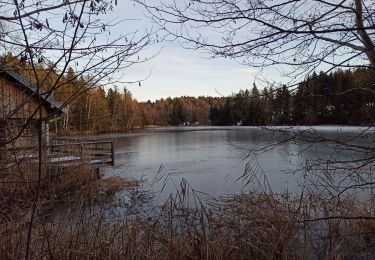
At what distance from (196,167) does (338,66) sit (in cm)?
1737

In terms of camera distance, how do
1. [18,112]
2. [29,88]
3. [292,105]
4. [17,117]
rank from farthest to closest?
[292,105]
[17,117]
[18,112]
[29,88]

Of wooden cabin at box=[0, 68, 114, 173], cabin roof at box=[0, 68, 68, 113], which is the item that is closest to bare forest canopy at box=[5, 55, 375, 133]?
wooden cabin at box=[0, 68, 114, 173]

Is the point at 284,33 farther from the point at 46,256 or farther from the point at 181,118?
the point at 181,118

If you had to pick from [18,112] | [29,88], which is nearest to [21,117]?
[18,112]

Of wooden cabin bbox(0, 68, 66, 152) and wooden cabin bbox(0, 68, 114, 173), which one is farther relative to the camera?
wooden cabin bbox(0, 68, 66, 152)

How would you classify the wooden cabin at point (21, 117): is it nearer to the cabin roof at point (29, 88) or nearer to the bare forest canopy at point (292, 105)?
the cabin roof at point (29, 88)

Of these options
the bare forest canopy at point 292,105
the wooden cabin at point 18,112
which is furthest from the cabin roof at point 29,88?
the bare forest canopy at point 292,105

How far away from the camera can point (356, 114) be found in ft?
12.5

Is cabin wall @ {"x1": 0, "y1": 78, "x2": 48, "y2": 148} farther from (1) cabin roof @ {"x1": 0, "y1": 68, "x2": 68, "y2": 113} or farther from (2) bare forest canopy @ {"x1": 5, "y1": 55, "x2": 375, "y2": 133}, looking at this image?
(2) bare forest canopy @ {"x1": 5, "y1": 55, "x2": 375, "y2": 133}

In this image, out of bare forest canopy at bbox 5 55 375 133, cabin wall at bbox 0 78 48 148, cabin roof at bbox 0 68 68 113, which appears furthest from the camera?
bare forest canopy at bbox 5 55 375 133

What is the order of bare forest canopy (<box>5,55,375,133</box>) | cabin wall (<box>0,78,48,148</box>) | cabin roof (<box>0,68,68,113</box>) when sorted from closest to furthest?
cabin roof (<box>0,68,68,113</box>), cabin wall (<box>0,78,48,148</box>), bare forest canopy (<box>5,55,375,133</box>)

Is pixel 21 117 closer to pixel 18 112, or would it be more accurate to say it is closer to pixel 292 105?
pixel 18 112

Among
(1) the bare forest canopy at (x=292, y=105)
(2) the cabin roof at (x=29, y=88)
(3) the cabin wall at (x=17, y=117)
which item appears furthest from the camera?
(1) the bare forest canopy at (x=292, y=105)

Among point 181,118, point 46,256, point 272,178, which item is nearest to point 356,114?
point 46,256
